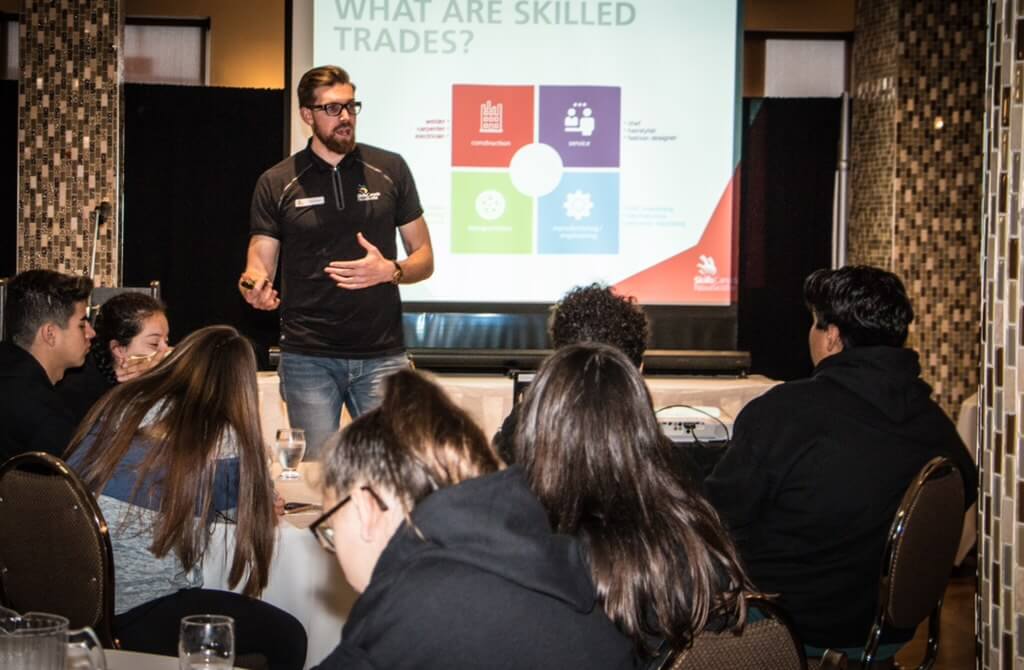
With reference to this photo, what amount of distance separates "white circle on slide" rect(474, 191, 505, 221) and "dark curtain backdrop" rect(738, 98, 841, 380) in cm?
194

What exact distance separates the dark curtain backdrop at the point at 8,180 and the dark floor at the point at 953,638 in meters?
5.32

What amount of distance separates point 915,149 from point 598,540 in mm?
5274

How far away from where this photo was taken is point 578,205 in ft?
19.4

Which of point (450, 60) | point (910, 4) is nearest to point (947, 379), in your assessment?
point (910, 4)

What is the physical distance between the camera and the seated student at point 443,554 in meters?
1.26

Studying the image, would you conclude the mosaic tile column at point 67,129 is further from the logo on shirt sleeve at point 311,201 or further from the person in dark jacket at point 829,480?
the person in dark jacket at point 829,480

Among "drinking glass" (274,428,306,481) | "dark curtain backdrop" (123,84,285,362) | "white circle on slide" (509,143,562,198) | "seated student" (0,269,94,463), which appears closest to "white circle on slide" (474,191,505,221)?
"white circle on slide" (509,143,562,198)

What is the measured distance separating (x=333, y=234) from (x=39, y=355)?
97 centimetres

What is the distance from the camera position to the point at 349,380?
380cm

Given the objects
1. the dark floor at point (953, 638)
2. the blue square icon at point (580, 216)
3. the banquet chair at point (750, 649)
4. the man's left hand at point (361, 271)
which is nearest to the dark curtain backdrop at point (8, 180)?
the blue square icon at point (580, 216)

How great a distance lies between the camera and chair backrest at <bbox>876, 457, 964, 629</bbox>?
92.2 inches

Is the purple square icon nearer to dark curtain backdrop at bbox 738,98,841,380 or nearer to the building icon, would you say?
the building icon

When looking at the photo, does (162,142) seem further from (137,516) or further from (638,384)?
(638,384)

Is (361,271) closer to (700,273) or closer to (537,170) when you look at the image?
(537,170)
